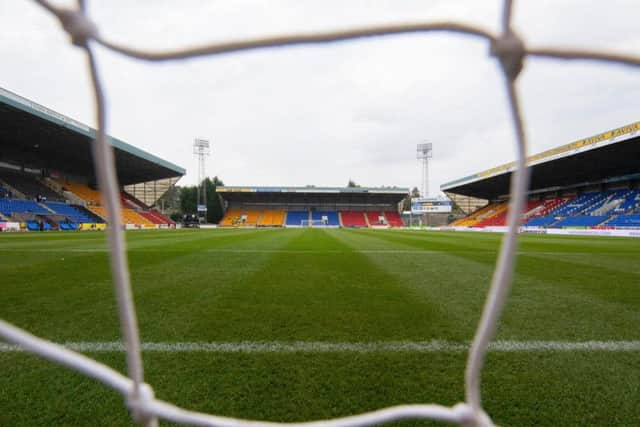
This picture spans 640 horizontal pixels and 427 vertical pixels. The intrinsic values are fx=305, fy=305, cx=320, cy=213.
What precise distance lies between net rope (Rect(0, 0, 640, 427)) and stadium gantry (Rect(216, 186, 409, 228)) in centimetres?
3908

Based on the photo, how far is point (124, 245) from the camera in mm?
742

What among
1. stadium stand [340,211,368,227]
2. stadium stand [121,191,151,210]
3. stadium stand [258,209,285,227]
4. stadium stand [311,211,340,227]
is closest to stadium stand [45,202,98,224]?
stadium stand [121,191,151,210]

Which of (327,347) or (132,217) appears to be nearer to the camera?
(327,347)

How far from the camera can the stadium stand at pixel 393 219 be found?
41.8 metres

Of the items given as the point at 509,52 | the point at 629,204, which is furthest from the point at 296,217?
the point at 509,52

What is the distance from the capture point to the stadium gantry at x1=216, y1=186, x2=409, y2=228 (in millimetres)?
40469

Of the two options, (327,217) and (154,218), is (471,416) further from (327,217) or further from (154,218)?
(327,217)

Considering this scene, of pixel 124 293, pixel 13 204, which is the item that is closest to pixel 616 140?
pixel 124 293

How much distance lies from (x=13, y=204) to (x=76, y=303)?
25.0m

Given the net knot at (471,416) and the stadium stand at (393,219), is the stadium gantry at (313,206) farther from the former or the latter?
the net knot at (471,416)

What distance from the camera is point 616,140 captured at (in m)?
15.1

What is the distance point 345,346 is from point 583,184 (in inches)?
1281

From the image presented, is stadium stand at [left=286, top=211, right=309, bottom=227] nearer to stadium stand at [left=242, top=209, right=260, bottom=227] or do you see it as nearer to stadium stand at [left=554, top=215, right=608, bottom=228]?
stadium stand at [left=242, top=209, right=260, bottom=227]

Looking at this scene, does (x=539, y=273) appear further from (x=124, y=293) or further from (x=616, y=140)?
(x=616, y=140)
